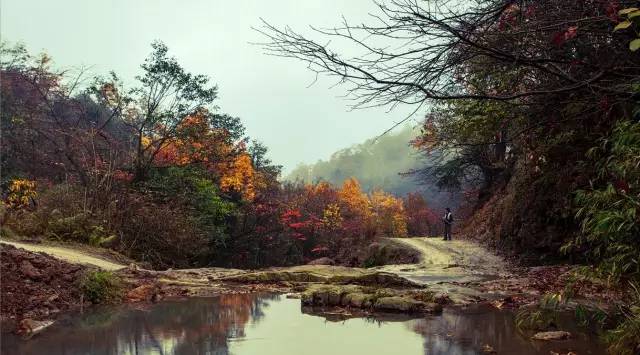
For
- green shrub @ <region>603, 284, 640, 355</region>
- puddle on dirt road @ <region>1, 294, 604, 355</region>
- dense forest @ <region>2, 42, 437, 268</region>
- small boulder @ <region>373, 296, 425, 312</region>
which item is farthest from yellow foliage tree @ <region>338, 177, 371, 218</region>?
green shrub @ <region>603, 284, 640, 355</region>

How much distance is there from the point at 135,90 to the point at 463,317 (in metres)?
20.0

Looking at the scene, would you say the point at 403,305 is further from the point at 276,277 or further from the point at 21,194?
the point at 21,194

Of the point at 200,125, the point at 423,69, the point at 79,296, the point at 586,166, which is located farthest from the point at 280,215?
the point at 423,69

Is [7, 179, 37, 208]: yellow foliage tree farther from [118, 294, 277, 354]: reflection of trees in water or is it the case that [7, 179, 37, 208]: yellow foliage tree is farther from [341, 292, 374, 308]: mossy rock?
[341, 292, 374, 308]: mossy rock

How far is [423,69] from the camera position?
13.3ft

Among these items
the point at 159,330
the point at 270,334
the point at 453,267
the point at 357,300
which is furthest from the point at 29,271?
the point at 453,267

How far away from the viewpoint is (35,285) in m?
6.95

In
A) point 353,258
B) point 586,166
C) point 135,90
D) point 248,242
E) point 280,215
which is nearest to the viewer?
point 586,166

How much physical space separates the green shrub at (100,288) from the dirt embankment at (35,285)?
0.12 meters

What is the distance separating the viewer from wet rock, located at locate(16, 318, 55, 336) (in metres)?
5.24

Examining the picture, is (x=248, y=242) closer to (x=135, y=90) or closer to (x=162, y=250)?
(x=135, y=90)

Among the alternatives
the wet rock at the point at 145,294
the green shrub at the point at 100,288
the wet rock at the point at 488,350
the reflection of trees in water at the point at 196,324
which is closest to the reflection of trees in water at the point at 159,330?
the reflection of trees in water at the point at 196,324

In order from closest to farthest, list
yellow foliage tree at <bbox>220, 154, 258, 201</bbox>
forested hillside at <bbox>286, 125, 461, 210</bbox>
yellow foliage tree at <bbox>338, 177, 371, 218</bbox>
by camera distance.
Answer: yellow foliage tree at <bbox>220, 154, 258, 201</bbox> < yellow foliage tree at <bbox>338, 177, 371, 218</bbox> < forested hillside at <bbox>286, 125, 461, 210</bbox>

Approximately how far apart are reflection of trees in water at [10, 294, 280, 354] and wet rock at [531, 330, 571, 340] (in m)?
3.12
